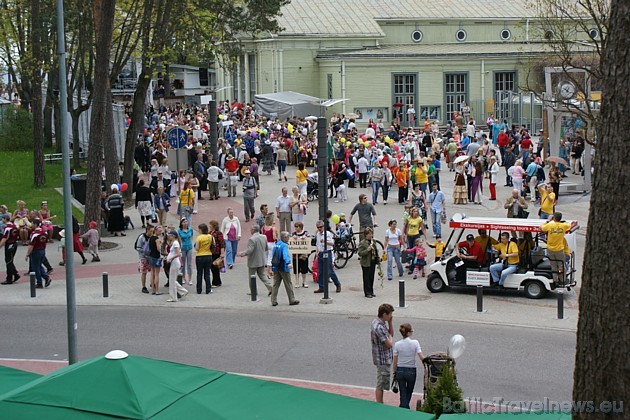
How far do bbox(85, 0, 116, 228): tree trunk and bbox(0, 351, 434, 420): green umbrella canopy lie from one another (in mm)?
17998

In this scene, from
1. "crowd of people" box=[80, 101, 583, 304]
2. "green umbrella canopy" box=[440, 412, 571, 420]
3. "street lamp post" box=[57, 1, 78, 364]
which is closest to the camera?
"green umbrella canopy" box=[440, 412, 571, 420]

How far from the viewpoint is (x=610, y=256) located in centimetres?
564

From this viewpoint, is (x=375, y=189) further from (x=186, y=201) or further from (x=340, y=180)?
(x=186, y=201)

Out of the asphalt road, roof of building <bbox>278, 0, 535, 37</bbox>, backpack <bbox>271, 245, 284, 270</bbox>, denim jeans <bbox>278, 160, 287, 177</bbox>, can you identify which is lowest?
the asphalt road

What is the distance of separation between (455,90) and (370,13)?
9.27 m

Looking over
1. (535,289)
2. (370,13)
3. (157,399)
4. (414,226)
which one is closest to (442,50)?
(370,13)

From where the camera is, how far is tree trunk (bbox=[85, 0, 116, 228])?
25.9 metres

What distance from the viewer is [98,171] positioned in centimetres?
2612

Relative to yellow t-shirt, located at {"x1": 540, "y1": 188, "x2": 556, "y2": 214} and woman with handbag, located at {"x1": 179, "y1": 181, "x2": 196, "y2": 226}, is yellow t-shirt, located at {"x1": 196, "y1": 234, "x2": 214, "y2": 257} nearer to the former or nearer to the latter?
woman with handbag, located at {"x1": 179, "y1": 181, "x2": 196, "y2": 226}

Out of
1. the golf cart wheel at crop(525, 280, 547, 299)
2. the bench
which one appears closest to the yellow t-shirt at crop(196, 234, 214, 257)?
the golf cart wheel at crop(525, 280, 547, 299)

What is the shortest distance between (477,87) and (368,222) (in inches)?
1491

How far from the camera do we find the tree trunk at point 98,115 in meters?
25.9

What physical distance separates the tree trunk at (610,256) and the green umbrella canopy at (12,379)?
5513 mm

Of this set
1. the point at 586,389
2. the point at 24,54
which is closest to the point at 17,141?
the point at 24,54
